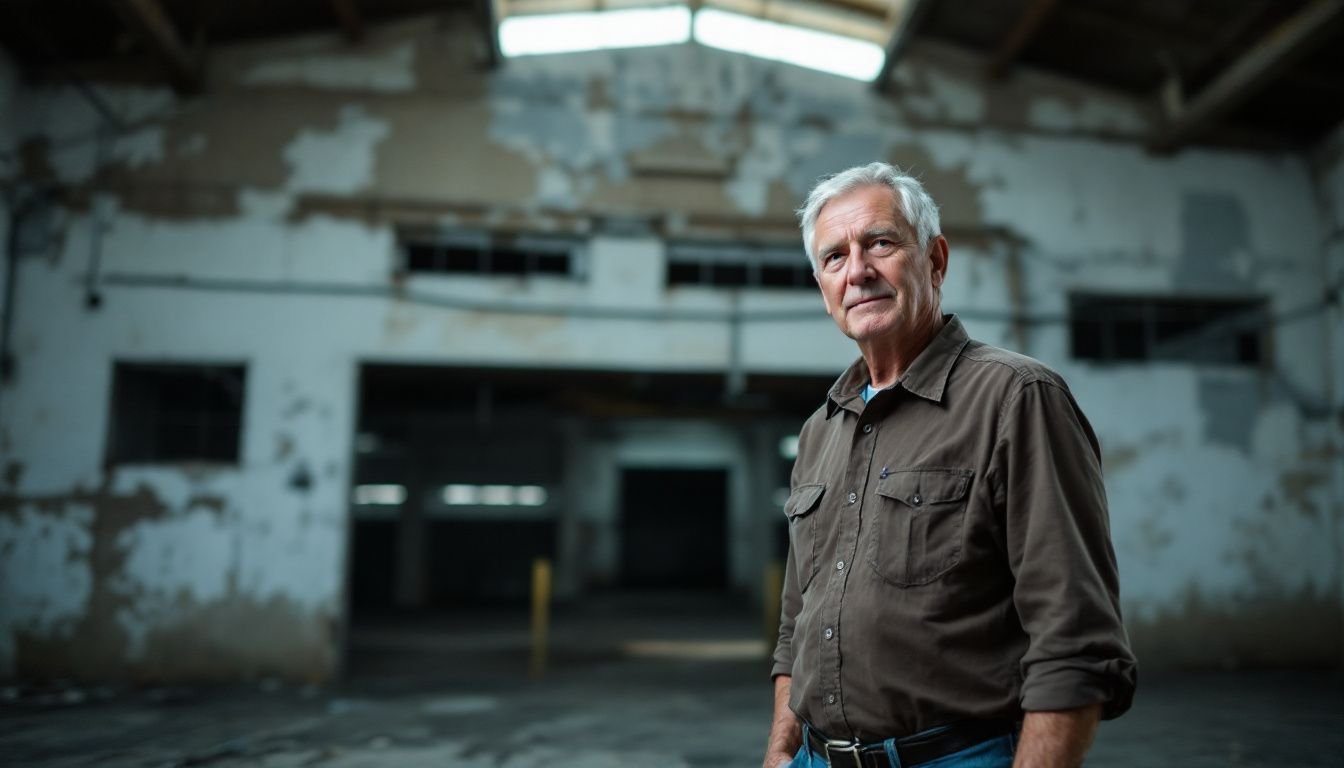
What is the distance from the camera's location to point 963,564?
1479mm

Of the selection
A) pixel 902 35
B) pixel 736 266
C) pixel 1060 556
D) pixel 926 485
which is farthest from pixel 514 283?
pixel 1060 556

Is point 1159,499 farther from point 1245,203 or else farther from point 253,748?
point 253,748

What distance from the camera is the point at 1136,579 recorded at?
8609 mm

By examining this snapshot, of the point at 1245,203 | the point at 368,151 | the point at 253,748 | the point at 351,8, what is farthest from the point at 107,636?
the point at 1245,203

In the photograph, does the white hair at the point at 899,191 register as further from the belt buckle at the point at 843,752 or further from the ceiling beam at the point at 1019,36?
the ceiling beam at the point at 1019,36

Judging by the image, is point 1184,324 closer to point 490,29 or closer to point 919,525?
point 490,29

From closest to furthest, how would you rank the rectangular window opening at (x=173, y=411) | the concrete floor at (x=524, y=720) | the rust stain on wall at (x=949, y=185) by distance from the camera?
the concrete floor at (x=524, y=720)
the rectangular window opening at (x=173, y=411)
the rust stain on wall at (x=949, y=185)

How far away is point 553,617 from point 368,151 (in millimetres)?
8911

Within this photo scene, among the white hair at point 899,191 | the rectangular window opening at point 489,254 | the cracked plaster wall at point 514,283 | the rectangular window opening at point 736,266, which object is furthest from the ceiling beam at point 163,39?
the white hair at point 899,191

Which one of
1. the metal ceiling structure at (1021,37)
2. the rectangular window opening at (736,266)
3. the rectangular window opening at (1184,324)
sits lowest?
the rectangular window opening at (1184,324)

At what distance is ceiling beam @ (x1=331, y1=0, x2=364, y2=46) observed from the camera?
26.9 ft

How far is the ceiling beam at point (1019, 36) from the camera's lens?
8211 millimetres

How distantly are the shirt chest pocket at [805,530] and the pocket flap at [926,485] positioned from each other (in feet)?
0.90

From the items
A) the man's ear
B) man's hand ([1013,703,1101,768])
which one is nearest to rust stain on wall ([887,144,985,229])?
the man's ear
